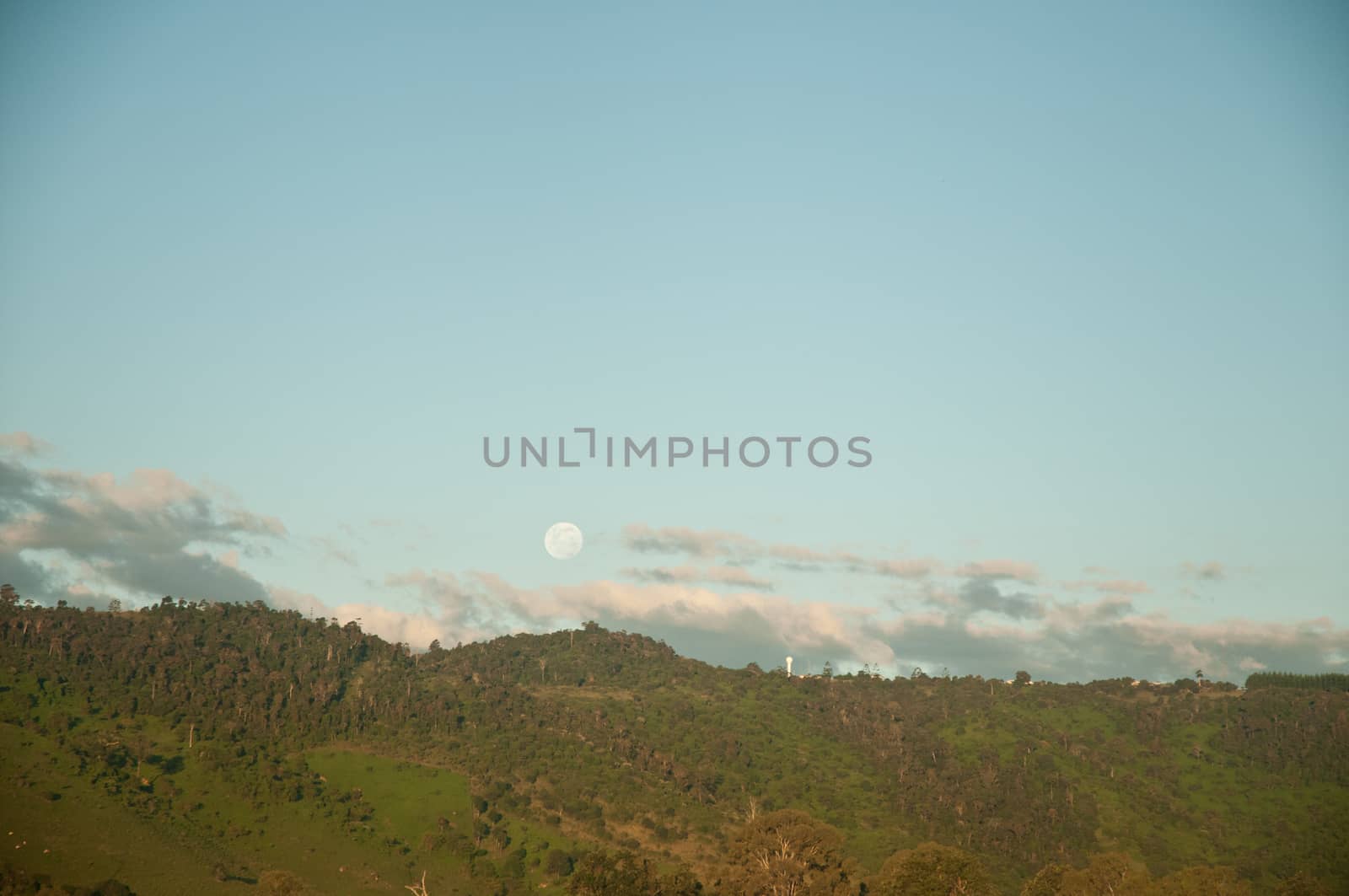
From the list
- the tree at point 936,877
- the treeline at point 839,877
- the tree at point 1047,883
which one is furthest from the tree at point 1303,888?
the tree at point 936,877

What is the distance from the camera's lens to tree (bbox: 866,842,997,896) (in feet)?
335

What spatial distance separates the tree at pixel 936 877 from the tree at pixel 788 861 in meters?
8.98

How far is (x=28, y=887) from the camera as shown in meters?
109

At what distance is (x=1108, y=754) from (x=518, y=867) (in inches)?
4082

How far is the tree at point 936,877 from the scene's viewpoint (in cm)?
10206

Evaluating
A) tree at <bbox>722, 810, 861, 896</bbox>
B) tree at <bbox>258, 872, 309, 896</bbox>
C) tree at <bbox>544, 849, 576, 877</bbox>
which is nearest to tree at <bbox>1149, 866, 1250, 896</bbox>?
tree at <bbox>722, 810, 861, 896</bbox>

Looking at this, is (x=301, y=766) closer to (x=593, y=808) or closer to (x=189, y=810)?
(x=189, y=810)

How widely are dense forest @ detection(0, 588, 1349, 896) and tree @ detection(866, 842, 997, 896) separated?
221mm

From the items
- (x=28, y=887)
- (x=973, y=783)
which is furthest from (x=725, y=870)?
(x=973, y=783)

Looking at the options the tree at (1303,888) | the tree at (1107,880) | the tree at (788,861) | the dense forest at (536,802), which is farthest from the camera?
the dense forest at (536,802)

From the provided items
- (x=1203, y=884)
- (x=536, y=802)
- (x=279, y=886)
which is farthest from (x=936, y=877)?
(x=536, y=802)

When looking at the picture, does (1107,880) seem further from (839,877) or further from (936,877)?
(839,877)

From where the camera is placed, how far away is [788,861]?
115 meters

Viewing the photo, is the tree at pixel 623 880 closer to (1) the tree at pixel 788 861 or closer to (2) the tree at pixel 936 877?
(1) the tree at pixel 788 861
